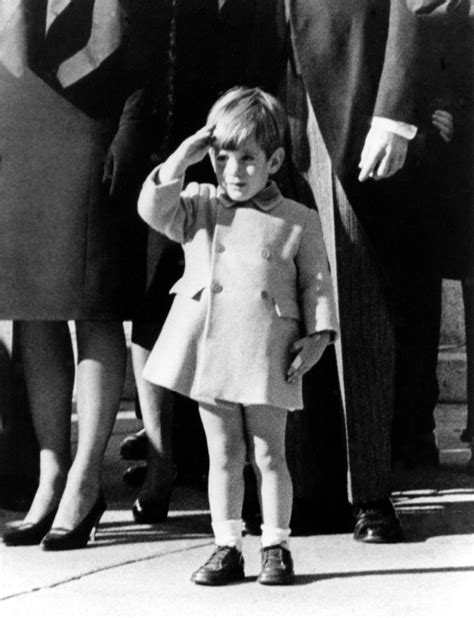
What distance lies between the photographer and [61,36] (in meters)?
3.58

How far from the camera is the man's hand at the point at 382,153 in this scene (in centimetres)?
347

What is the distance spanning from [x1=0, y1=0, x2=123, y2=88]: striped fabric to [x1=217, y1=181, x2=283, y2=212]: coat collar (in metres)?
0.57

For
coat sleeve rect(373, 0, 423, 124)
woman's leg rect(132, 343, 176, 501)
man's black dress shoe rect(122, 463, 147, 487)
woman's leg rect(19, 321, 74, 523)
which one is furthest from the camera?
man's black dress shoe rect(122, 463, 147, 487)

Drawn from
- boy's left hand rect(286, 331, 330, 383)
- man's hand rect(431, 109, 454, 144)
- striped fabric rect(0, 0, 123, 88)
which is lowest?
boy's left hand rect(286, 331, 330, 383)

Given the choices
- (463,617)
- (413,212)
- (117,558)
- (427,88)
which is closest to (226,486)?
(117,558)

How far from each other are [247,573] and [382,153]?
1076 millimetres

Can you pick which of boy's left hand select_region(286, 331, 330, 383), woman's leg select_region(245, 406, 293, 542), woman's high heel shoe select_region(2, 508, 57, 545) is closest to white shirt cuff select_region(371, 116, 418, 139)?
boy's left hand select_region(286, 331, 330, 383)

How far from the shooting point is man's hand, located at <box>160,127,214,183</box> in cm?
315

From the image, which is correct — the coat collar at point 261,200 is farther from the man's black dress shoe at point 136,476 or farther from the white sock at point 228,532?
the man's black dress shoe at point 136,476

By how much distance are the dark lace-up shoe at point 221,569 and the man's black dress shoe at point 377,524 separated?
475 millimetres

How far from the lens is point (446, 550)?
3.50m

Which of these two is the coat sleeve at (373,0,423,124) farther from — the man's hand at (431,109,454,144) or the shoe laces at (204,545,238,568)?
the shoe laces at (204,545,238,568)

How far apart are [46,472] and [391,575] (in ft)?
3.24

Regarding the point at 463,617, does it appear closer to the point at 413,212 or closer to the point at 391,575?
the point at 391,575
